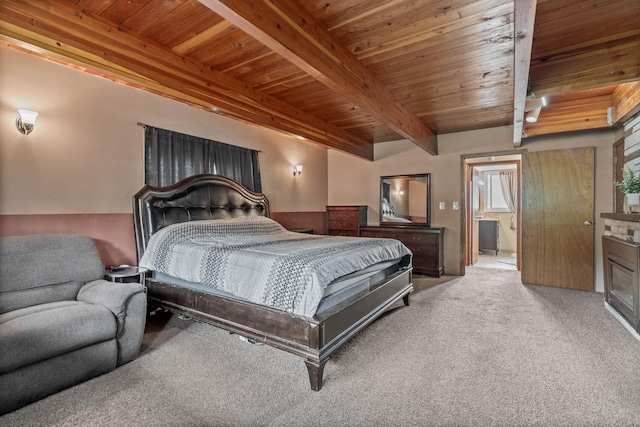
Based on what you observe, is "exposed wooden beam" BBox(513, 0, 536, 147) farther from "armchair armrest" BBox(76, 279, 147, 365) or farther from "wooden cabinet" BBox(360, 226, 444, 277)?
"armchair armrest" BBox(76, 279, 147, 365)

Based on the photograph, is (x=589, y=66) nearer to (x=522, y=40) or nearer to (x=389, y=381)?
(x=522, y=40)

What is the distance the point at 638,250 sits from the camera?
256 cm

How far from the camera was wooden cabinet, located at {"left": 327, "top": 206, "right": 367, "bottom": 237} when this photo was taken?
18.9ft

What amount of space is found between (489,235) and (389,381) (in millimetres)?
6859

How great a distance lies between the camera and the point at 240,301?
90.8 inches

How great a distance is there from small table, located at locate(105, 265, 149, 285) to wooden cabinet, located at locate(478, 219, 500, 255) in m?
7.55

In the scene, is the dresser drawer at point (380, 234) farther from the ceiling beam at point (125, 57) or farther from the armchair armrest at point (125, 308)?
the armchair armrest at point (125, 308)

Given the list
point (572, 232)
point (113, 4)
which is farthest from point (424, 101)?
point (113, 4)

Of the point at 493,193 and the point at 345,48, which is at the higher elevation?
the point at 345,48

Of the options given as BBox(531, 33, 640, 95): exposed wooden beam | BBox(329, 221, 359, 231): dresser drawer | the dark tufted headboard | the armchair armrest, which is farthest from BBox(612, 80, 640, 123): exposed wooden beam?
the armchair armrest

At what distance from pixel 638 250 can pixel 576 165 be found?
7.07 feet

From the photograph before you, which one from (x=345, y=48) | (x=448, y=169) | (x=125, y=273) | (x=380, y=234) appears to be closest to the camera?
(x=345, y=48)

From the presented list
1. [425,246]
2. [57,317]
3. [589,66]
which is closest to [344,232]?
[425,246]

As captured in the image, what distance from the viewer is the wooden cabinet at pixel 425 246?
16.3 feet
